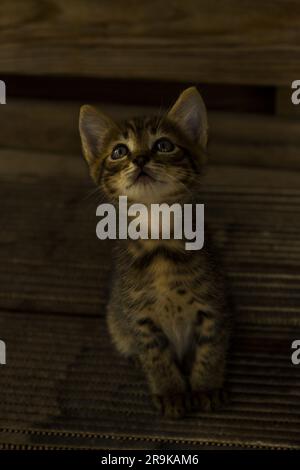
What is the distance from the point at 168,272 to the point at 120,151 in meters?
0.32

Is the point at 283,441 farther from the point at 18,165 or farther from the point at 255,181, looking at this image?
the point at 18,165

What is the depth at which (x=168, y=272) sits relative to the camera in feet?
5.53

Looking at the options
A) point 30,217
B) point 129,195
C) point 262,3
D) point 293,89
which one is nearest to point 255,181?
point 293,89

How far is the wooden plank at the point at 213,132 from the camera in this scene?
2691mm

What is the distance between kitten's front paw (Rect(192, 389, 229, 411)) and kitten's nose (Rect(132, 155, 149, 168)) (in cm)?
57

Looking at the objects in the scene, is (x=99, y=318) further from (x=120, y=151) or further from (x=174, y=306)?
(x=120, y=151)

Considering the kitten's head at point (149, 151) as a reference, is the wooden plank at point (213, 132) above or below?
above

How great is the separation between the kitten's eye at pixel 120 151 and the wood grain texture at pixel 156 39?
41.6 inches

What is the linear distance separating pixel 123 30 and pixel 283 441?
5.69 feet

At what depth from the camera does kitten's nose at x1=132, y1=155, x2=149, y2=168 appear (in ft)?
5.35

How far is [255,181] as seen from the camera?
261 centimetres

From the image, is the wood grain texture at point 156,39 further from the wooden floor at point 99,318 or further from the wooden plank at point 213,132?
the wooden floor at point 99,318

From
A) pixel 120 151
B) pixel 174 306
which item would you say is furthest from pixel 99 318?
pixel 120 151

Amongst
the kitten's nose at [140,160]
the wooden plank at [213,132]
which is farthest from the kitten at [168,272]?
the wooden plank at [213,132]
